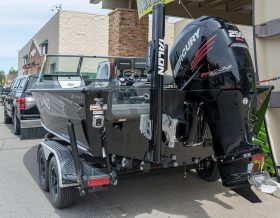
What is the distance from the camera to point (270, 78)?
5.95 m

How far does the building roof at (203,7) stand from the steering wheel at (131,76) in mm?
5741

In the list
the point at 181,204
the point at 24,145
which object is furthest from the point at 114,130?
the point at 24,145

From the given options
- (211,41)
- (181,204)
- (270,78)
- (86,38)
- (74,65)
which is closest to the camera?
(211,41)

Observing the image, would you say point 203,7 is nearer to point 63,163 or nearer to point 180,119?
point 180,119

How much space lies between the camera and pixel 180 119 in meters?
4.09

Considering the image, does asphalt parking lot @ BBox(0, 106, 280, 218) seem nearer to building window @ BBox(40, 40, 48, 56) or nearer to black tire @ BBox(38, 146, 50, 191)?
black tire @ BBox(38, 146, 50, 191)

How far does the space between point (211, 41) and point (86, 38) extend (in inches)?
745

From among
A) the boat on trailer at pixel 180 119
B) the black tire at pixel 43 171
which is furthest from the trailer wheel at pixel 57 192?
the black tire at pixel 43 171

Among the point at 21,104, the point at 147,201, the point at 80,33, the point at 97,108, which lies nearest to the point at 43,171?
the point at 147,201

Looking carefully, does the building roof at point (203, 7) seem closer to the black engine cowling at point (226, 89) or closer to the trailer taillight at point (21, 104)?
Answer: the trailer taillight at point (21, 104)

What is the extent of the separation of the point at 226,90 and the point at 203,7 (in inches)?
345

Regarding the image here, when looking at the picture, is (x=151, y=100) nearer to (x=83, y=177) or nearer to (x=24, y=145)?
(x=83, y=177)

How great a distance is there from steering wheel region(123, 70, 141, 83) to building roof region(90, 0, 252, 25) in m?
5.74

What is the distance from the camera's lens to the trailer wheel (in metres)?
4.77
